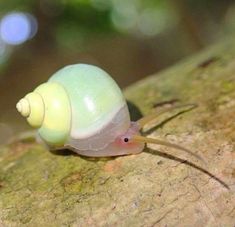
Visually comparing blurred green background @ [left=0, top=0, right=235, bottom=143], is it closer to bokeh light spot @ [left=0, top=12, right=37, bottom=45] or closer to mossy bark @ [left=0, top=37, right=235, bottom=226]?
bokeh light spot @ [left=0, top=12, right=37, bottom=45]

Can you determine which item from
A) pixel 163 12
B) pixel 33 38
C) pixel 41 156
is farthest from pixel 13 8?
pixel 41 156

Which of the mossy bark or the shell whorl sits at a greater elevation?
the shell whorl

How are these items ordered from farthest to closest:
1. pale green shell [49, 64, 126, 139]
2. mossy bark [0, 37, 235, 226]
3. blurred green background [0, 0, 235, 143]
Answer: blurred green background [0, 0, 235, 143], pale green shell [49, 64, 126, 139], mossy bark [0, 37, 235, 226]

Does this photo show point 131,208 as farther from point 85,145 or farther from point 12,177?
point 12,177

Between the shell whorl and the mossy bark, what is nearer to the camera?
the mossy bark

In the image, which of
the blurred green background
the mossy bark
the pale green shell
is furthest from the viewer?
the blurred green background

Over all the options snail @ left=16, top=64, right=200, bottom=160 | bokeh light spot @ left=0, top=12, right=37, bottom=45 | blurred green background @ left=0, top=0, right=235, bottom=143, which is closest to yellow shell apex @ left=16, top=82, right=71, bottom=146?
snail @ left=16, top=64, right=200, bottom=160

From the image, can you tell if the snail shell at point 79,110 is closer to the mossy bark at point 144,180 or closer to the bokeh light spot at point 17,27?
the mossy bark at point 144,180

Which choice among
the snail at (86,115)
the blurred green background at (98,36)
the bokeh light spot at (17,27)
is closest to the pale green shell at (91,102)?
the snail at (86,115)
